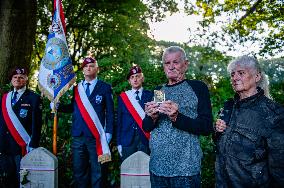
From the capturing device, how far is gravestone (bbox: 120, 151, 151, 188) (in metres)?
4.27

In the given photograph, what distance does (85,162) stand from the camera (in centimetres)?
442

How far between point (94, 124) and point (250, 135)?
2.54 meters

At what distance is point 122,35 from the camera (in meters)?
15.1

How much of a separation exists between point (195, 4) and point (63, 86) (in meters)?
12.4

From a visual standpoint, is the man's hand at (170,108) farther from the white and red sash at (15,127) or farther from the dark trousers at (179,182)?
the white and red sash at (15,127)

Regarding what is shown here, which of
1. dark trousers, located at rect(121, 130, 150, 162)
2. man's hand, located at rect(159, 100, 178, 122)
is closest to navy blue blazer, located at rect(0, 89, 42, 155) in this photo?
dark trousers, located at rect(121, 130, 150, 162)

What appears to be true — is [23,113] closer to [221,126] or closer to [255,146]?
[221,126]

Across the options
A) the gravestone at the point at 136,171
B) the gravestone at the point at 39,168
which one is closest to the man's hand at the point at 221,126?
the gravestone at the point at 136,171

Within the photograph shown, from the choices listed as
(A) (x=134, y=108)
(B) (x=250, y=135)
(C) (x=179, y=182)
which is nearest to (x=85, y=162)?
(A) (x=134, y=108)

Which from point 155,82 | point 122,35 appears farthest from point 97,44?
point 155,82

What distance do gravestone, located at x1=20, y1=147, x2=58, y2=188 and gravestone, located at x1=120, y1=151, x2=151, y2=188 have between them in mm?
1033

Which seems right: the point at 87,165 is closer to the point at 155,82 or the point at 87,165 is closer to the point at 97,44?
the point at 155,82

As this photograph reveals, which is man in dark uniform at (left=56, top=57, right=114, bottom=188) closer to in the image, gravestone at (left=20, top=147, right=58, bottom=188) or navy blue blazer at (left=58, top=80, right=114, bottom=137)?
navy blue blazer at (left=58, top=80, right=114, bottom=137)

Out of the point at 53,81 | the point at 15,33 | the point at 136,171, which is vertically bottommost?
the point at 136,171
